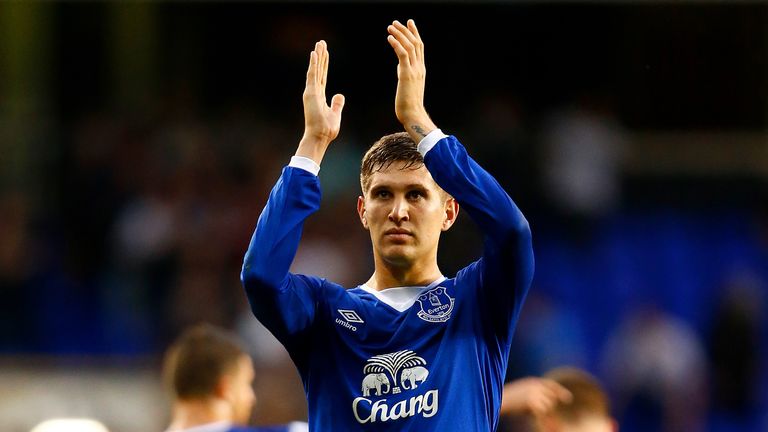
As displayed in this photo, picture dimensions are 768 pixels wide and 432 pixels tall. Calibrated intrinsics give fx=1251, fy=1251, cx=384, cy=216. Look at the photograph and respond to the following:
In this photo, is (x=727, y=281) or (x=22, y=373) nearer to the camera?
(x=22, y=373)

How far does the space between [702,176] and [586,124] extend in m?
1.60

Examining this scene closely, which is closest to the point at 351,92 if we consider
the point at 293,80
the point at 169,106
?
the point at 293,80

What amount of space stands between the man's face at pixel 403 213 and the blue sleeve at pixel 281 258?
0.26 metres

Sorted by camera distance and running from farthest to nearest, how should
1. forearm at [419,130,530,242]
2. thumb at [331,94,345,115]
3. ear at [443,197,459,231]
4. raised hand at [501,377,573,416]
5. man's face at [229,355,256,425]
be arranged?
man's face at [229,355,256,425]
raised hand at [501,377,573,416]
ear at [443,197,459,231]
thumb at [331,94,345,115]
forearm at [419,130,530,242]

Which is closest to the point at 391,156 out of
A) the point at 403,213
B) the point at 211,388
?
the point at 403,213

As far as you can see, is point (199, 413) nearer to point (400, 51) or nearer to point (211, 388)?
point (211, 388)

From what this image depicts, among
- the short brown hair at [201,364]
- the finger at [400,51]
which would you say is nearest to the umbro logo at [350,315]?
the finger at [400,51]

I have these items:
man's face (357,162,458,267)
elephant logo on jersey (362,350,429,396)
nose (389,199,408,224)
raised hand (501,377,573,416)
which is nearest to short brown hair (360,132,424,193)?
man's face (357,162,458,267)

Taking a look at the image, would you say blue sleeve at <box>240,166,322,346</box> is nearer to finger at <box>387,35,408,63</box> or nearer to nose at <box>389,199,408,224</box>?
nose at <box>389,199,408,224</box>

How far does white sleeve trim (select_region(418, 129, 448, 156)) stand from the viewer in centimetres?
415

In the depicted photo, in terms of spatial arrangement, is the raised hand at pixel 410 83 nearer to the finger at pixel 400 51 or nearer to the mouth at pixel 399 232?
the finger at pixel 400 51

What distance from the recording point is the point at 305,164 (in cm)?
423

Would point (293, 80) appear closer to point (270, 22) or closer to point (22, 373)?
point (270, 22)

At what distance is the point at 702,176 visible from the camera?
1365 centimetres
